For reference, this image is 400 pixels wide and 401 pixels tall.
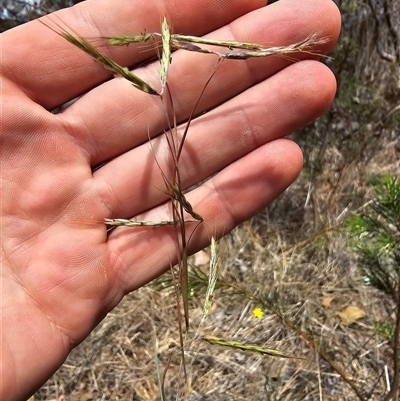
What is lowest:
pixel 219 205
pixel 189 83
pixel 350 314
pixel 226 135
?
pixel 350 314

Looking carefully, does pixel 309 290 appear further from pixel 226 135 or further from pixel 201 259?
pixel 226 135

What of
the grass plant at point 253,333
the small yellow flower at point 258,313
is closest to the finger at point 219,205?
the grass plant at point 253,333

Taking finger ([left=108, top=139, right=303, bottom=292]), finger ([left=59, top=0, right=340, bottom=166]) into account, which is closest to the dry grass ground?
finger ([left=108, top=139, right=303, bottom=292])

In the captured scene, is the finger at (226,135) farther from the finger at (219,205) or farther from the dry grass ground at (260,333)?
the dry grass ground at (260,333)

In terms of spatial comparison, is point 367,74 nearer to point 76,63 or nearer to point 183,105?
point 183,105

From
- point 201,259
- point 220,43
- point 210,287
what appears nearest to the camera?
point 210,287

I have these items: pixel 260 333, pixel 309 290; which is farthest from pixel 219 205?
pixel 309 290

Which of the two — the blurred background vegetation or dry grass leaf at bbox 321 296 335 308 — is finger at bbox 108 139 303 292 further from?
dry grass leaf at bbox 321 296 335 308
